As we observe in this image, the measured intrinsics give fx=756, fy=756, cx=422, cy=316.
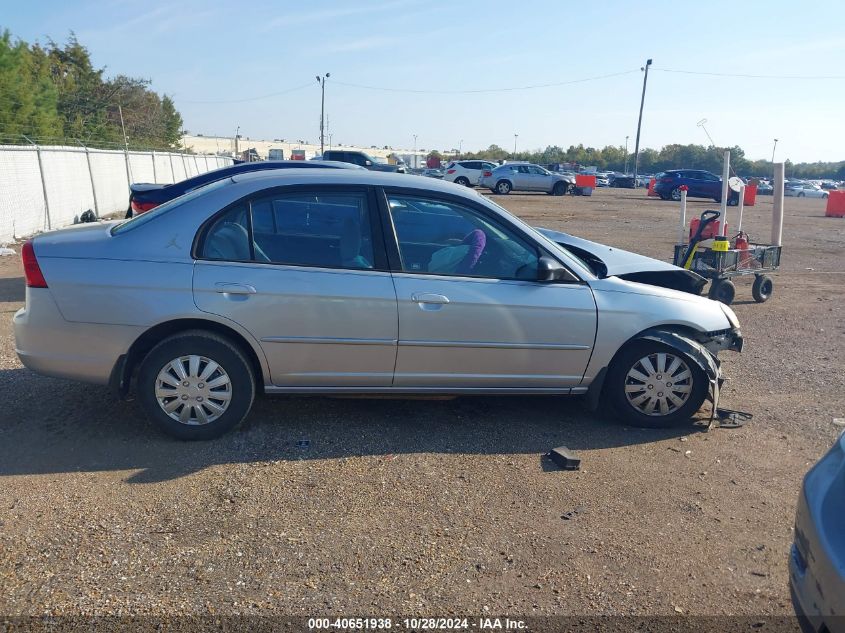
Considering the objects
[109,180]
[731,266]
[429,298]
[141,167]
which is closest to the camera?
[429,298]

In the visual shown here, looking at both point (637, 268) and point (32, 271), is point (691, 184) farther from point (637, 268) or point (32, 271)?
point (32, 271)

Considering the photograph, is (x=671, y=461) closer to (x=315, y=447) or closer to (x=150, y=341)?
(x=315, y=447)

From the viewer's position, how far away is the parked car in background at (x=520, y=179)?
3981cm

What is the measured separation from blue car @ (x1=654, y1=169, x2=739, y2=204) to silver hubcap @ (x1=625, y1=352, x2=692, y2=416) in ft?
119

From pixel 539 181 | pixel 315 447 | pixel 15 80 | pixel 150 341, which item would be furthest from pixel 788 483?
pixel 539 181

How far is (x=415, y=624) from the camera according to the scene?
3.10 m

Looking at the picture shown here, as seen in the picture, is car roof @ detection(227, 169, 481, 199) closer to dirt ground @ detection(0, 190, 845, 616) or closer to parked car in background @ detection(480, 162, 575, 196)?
dirt ground @ detection(0, 190, 845, 616)

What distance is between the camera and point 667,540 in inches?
152

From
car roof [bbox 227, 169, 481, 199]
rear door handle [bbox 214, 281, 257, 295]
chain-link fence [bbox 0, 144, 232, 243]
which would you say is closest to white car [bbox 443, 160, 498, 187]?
chain-link fence [bbox 0, 144, 232, 243]

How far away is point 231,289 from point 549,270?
6.71 feet

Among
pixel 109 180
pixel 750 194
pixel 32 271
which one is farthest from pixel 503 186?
pixel 32 271

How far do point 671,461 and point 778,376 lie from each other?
2.55 meters

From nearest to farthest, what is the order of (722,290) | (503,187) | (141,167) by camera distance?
(722,290) < (141,167) < (503,187)

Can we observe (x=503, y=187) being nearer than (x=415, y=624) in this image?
No
